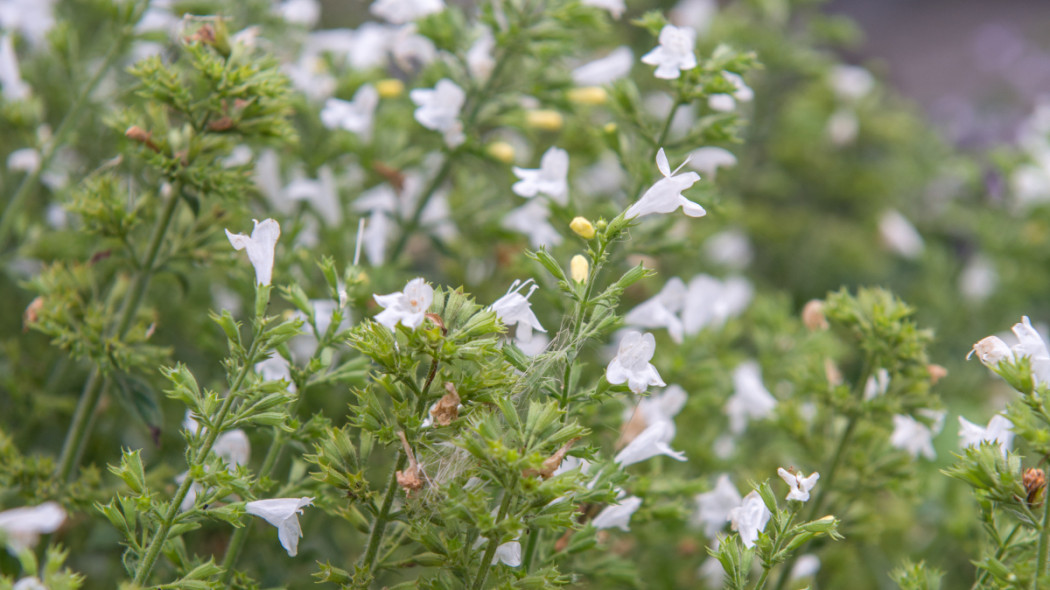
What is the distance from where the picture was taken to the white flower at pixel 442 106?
174 centimetres

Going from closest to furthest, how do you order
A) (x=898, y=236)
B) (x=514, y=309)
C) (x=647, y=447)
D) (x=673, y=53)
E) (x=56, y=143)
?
(x=514, y=309) < (x=647, y=447) < (x=673, y=53) < (x=56, y=143) < (x=898, y=236)

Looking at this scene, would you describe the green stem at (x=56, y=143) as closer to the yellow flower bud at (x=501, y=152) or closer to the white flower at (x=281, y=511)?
the yellow flower bud at (x=501, y=152)

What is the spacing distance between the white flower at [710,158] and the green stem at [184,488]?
1030 millimetres

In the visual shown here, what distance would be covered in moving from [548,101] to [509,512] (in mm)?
1062

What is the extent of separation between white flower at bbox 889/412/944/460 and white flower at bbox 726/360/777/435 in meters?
0.26

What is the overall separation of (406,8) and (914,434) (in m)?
1.42

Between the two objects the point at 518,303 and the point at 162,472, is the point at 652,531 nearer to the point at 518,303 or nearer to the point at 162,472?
the point at 518,303

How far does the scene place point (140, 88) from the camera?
156 cm

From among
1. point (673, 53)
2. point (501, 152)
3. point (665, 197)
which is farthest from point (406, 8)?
point (665, 197)

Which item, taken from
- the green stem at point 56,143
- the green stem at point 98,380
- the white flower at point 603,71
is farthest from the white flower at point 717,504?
the green stem at point 56,143

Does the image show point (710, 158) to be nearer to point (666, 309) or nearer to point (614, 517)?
point (666, 309)

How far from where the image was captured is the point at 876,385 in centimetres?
159

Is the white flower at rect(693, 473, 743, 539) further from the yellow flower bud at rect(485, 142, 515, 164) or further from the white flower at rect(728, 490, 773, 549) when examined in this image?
the yellow flower bud at rect(485, 142, 515, 164)

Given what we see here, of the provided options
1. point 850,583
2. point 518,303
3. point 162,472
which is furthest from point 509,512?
point 850,583
